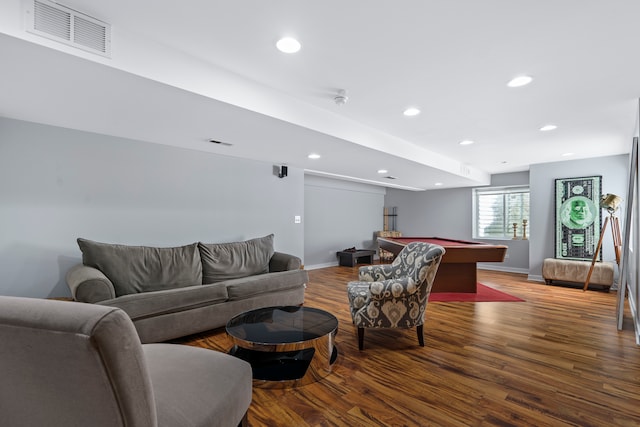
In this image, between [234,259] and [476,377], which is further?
[234,259]

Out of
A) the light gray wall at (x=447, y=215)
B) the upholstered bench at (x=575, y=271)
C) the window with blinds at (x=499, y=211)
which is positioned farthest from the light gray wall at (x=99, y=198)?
the window with blinds at (x=499, y=211)

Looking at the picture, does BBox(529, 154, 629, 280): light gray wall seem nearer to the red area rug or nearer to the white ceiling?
the red area rug

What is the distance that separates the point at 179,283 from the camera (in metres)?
3.34

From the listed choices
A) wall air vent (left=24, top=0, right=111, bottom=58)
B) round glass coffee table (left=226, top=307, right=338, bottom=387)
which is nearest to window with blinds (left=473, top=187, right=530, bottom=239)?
round glass coffee table (left=226, top=307, right=338, bottom=387)

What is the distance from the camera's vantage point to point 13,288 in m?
2.78

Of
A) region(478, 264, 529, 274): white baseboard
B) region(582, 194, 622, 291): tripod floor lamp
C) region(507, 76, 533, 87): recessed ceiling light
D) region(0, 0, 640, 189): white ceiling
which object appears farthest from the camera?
region(478, 264, 529, 274): white baseboard

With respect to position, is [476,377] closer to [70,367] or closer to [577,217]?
[70,367]

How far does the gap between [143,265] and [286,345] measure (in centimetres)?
202

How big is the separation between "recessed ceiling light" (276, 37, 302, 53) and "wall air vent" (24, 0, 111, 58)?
1009 mm

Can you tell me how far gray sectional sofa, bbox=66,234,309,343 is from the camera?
2650 millimetres

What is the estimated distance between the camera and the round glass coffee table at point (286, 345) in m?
2.12

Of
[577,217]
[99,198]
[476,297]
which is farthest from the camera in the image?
[577,217]

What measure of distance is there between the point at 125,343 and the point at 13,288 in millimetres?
3061

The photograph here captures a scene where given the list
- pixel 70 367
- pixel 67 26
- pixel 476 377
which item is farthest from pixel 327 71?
pixel 476 377
